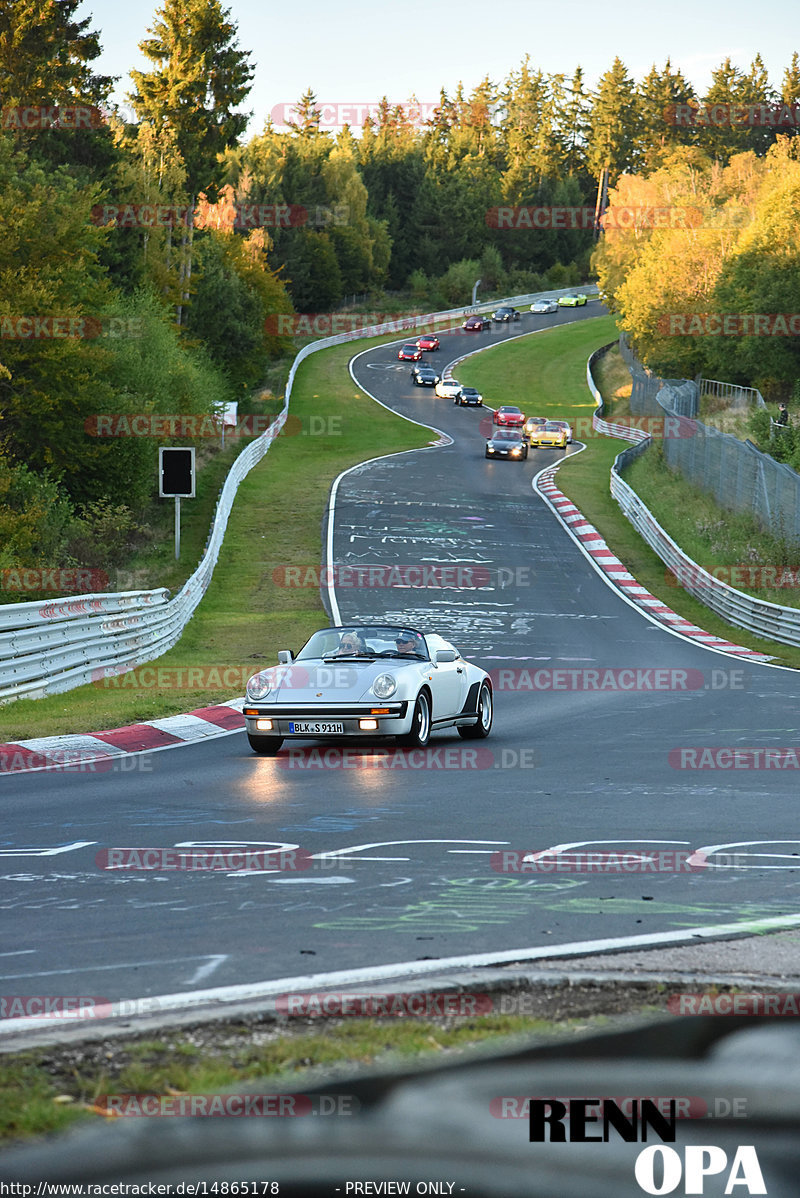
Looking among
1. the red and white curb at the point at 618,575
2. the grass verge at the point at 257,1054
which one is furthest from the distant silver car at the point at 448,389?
the grass verge at the point at 257,1054

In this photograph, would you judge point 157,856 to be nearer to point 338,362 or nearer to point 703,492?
point 703,492

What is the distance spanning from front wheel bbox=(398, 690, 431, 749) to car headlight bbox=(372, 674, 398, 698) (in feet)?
1.25

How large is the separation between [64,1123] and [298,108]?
172950 mm

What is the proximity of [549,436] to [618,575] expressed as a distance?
28741 millimetres

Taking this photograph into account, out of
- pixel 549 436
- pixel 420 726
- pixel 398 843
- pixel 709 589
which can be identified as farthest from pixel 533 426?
pixel 398 843

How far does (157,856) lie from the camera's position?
8414mm

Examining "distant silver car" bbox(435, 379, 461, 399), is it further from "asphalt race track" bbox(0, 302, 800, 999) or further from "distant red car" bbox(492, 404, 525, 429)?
"asphalt race track" bbox(0, 302, 800, 999)

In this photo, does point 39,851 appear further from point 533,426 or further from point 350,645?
point 533,426

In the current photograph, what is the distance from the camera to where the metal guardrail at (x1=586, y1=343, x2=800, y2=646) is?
28375 millimetres

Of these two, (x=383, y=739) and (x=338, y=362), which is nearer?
(x=383, y=739)

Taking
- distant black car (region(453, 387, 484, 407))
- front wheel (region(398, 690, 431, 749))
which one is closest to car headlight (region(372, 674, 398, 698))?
front wheel (region(398, 690, 431, 749))

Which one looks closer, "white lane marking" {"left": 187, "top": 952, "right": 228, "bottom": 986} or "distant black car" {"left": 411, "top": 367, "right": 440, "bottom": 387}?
"white lane marking" {"left": 187, "top": 952, "right": 228, "bottom": 986}

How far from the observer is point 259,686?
14070 mm

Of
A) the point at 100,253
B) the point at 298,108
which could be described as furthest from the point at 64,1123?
the point at 298,108
